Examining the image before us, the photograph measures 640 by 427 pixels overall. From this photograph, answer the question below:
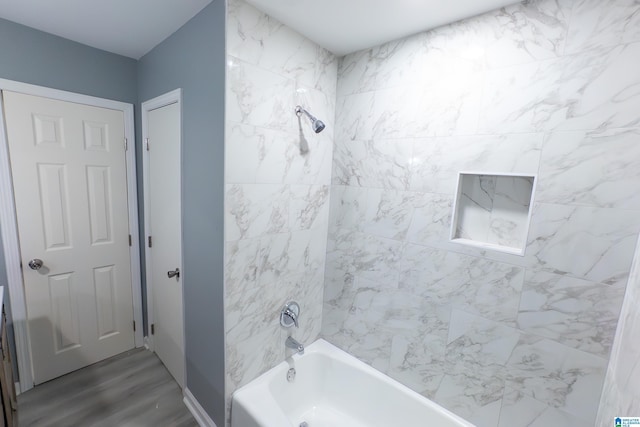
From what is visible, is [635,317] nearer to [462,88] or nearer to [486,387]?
[486,387]

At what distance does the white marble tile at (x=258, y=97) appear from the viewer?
1.31 meters

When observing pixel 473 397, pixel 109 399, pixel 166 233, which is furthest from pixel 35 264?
pixel 473 397

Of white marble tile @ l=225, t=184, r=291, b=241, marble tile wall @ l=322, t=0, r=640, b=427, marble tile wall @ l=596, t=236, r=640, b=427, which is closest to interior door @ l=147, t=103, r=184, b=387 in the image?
white marble tile @ l=225, t=184, r=291, b=241

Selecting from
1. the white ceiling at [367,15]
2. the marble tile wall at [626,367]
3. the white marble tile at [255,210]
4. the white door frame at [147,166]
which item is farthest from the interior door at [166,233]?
the marble tile wall at [626,367]

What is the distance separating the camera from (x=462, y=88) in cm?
132

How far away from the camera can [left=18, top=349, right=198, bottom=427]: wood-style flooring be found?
170 centimetres

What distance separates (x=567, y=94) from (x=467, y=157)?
42cm

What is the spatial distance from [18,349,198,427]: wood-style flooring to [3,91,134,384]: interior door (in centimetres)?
14

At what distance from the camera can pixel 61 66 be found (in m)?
1.79

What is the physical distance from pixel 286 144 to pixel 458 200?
1011 mm

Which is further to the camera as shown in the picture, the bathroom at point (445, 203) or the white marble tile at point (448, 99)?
the white marble tile at point (448, 99)

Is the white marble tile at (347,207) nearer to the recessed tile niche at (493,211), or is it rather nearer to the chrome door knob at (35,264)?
the recessed tile niche at (493,211)

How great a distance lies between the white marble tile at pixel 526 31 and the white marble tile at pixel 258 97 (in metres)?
1.02

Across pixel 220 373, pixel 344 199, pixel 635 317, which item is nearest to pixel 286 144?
pixel 344 199
